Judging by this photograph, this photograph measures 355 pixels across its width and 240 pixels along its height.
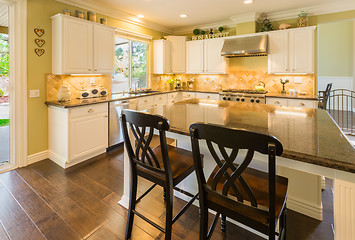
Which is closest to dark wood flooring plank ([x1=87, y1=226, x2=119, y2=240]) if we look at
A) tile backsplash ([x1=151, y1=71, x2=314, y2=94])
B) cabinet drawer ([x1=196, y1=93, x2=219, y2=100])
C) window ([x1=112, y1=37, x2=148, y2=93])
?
window ([x1=112, y1=37, x2=148, y2=93])

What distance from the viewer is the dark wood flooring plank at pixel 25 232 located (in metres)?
1.71

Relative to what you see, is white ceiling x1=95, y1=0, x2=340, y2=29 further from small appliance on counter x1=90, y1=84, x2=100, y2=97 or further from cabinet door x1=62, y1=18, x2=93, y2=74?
small appliance on counter x1=90, y1=84, x2=100, y2=97

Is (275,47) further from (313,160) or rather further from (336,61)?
(336,61)

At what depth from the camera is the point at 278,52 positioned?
4430 millimetres

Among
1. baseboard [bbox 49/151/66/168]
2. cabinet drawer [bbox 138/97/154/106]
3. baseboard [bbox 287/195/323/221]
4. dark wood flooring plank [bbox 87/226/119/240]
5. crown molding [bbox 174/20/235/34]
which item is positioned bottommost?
dark wood flooring plank [bbox 87/226/119/240]

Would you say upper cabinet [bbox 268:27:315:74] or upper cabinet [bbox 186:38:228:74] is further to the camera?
upper cabinet [bbox 186:38:228:74]

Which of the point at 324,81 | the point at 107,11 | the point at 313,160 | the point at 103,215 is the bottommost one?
the point at 103,215

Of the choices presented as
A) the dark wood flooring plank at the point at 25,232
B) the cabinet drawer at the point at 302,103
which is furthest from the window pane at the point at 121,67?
the cabinet drawer at the point at 302,103

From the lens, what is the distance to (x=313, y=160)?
39.1 inches

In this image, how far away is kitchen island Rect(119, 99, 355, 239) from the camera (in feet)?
3.05

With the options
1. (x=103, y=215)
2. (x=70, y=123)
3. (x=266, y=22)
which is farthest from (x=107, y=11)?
(x=103, y=215)

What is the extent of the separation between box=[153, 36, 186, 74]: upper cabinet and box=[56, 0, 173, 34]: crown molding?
43cm

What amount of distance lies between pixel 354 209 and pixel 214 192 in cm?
63

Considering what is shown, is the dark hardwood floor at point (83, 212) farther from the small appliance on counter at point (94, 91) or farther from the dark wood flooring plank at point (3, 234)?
the small appliance on counter at point (94, 91)
